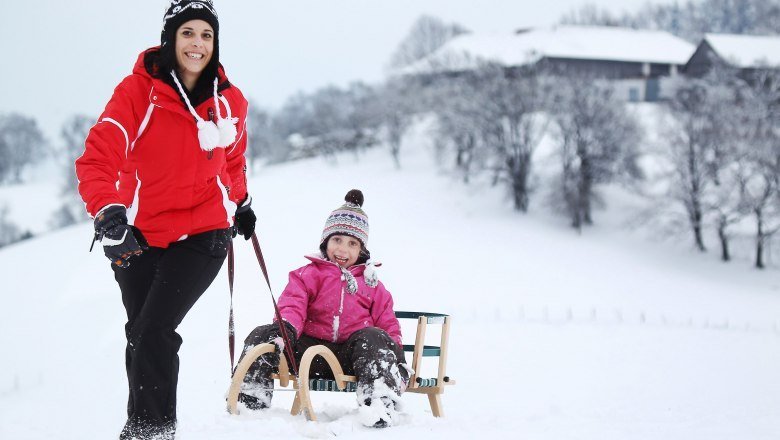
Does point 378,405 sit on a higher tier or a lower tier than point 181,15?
lower

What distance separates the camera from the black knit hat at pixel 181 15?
11.7 feet

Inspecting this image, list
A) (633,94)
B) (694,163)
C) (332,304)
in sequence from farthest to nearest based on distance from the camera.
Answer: (633,94) < (694,163) < (332,304)

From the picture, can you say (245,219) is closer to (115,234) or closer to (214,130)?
(214,130)

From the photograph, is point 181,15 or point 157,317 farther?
point 181,15

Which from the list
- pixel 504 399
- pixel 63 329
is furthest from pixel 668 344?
pixel 63 329

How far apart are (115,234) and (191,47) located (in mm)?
934

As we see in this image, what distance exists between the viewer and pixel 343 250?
17.6 feet

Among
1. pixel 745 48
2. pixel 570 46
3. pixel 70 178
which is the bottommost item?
pixel 70 178

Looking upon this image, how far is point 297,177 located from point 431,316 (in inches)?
1894

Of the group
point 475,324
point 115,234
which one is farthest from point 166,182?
point 475,324

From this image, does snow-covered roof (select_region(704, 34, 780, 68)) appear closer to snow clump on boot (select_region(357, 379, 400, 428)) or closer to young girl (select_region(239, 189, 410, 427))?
young girl (select_region(239, 189, 410, 427))

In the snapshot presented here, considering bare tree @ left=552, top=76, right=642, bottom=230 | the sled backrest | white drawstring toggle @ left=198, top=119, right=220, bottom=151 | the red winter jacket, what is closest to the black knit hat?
the red winter jacket

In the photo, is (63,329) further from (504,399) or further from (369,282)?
(369,282)

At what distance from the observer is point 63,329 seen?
856 inches
